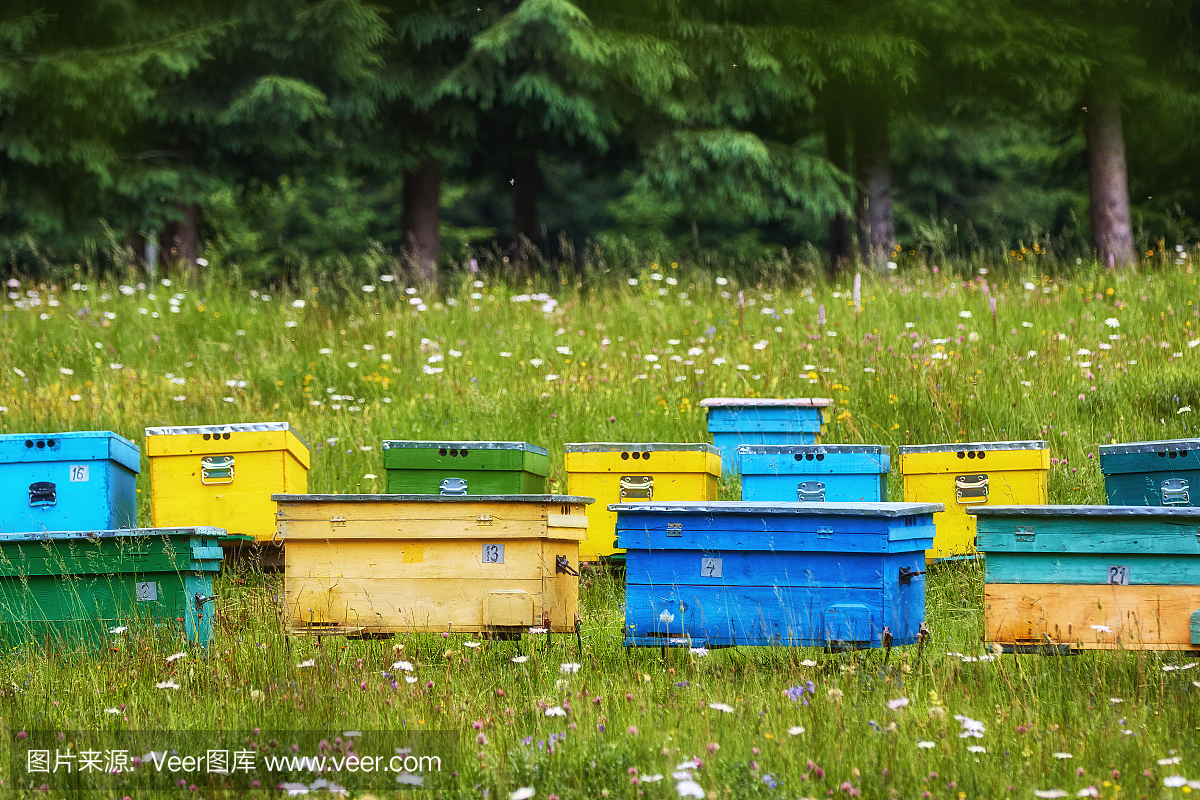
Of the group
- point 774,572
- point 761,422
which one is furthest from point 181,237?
point 774,572

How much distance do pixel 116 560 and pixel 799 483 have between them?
129 inches

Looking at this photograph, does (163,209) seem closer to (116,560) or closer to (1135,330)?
(116,560)

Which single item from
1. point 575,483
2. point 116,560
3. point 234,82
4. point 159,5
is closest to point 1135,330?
point 575,483

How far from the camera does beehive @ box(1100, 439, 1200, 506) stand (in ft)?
17.6

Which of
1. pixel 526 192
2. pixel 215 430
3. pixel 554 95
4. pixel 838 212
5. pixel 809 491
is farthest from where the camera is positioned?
pixel 526 192

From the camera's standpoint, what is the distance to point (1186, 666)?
4.14 m

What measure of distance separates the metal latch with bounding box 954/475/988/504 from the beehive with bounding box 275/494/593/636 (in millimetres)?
2346

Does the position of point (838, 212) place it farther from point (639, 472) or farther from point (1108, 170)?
point (639, 472)

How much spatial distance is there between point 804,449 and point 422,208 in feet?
32.7

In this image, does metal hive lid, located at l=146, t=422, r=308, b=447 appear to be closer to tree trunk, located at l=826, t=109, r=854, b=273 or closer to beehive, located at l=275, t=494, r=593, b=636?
beehive, located at l=275, t=494, r=593, b=636

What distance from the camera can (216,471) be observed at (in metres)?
6.00

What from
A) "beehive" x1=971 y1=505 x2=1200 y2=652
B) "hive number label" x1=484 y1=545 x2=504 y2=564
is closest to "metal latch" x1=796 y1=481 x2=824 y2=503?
"beehive" x1=971 y1=505 x2=1200 y2=652

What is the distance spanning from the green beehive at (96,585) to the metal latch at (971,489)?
3.69 metres

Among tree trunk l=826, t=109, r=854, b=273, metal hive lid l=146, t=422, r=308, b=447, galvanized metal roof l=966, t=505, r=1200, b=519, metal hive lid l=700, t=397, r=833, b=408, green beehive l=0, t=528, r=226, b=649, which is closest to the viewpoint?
galvanized metal roof l=966, t=505, r=1200, b=519
